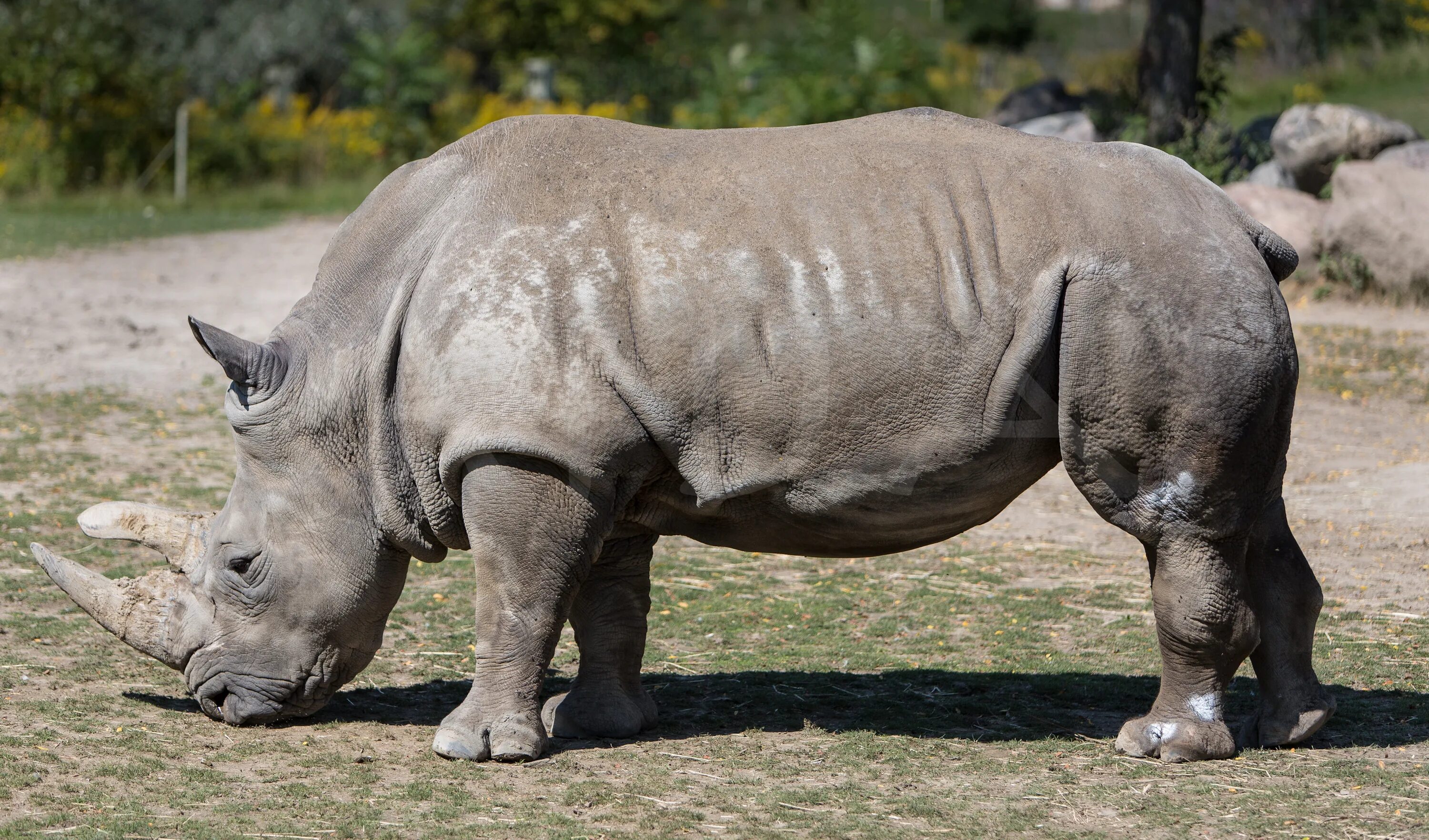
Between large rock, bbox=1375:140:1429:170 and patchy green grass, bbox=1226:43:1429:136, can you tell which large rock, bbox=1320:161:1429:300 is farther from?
patchy green grass, bbox=1226:43:1429:136

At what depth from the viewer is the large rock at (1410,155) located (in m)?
15.6

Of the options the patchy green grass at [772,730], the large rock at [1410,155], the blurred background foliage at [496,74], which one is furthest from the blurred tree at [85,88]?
the patchy green grass at [772,730]

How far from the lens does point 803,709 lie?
586cm

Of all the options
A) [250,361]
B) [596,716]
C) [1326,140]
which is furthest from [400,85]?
[596,716]

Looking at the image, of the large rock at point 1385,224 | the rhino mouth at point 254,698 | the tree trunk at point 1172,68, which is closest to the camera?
the rhino mouth at point 254,698

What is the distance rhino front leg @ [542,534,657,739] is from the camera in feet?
18.3

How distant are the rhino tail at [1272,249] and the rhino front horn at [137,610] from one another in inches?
143

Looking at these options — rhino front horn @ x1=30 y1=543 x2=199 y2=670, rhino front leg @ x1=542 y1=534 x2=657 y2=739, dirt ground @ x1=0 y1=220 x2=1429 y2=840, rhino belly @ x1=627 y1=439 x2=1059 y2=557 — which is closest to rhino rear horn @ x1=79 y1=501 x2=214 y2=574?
rhino front horn @ x1=30 y1=543 x2=199 y2=670

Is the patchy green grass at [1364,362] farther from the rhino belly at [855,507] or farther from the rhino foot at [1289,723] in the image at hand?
the rhino belly at [855,507]

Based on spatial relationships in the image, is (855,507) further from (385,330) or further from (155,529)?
(155,529)

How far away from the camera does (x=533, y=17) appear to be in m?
32.8

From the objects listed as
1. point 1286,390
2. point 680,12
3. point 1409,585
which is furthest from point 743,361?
point 680,12

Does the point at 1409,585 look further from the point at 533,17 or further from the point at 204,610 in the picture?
the point at 533,17

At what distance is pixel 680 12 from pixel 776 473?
32.8 meters
